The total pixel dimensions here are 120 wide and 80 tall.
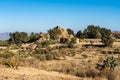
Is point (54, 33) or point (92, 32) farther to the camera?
point (92, 32)

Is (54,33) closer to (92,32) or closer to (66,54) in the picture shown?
(92,32)

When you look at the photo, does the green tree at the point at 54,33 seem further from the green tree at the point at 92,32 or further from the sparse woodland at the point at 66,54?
the green tree at the point at 92,32

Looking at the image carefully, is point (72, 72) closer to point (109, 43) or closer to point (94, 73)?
point (94, 73)

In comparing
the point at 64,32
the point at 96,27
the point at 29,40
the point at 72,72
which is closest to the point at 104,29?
the point at 96,27

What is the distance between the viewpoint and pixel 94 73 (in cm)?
1800

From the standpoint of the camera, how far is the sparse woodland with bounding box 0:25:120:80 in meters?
18.3

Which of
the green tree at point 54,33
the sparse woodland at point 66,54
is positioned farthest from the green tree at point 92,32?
the green tree at point 54,33

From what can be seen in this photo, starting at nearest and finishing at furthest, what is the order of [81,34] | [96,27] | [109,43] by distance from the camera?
[109,43], [81,34], [96,27]

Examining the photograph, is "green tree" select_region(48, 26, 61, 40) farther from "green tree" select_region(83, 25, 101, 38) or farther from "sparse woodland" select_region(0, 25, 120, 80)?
"green tree" select_region(83, 25, 101, 38)

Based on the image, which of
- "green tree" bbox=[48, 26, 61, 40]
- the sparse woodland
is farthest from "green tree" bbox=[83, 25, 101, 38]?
"green tree" bbox=[48, 26, 61, 40]

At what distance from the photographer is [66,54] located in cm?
4312

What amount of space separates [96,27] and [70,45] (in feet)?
117

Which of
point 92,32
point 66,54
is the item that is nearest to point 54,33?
point 92,32

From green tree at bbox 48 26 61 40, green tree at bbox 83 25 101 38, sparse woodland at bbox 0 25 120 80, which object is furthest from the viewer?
green tree at bbox 83 25 101 38
